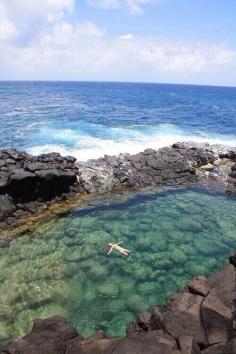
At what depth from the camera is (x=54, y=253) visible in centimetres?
2112

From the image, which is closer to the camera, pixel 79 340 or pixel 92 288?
pixel 79 340

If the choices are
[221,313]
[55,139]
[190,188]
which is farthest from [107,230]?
[55,139]

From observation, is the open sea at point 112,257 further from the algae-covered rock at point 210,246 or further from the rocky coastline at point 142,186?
the rocky coastline at point 142,186

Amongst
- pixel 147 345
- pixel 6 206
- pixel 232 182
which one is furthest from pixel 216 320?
pixel 232 182

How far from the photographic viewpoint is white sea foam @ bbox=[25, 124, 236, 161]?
4337cm

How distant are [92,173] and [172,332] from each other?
20475mm

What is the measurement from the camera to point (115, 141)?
49625 mm

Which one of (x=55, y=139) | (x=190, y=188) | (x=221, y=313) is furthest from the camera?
(x=55, y=139)

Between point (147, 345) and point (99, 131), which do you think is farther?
point (99, 131)

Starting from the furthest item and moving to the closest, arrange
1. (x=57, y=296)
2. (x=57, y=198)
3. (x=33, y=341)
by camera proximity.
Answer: (x=57, y=198), (x=57, y=296), (x=33, y=341)

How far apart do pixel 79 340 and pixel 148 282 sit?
7.88 m

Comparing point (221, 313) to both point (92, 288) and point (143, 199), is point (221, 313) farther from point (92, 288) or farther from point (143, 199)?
point (143, 199)

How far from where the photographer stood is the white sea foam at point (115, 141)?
142 feet

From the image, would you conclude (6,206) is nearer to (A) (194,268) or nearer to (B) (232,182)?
(A) (194,268)
